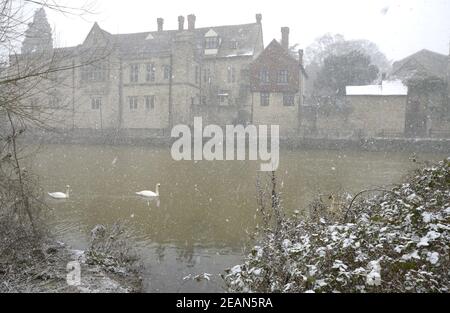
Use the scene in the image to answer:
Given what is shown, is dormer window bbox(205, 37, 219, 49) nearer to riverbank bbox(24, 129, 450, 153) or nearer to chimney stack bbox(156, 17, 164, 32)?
chimney stack bbox(156, 17, 164, 32)

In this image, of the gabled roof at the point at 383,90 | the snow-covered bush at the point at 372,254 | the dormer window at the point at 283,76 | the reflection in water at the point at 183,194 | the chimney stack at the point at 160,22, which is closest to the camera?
the snow-covered bush at the point at 372,254

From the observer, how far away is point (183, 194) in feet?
57.0

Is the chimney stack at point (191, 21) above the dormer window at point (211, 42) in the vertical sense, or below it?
above

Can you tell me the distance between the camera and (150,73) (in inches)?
1729

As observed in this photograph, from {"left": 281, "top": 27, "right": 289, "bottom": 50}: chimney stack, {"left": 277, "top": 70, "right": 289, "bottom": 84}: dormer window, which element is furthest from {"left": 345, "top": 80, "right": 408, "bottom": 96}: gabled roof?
{"left": 281, "top": 27, "right": 289, "bottom": 50}: chimney stack

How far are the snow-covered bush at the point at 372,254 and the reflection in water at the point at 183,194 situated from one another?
218 cm

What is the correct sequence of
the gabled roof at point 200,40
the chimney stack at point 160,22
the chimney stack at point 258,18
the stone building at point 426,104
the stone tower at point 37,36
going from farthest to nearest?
the chimney stack at point 160,22 → the chimney stack at point 258,18 → the gabled roof at point 200,40 → the stone building at point 426,104 → the stone tower at point 37,36

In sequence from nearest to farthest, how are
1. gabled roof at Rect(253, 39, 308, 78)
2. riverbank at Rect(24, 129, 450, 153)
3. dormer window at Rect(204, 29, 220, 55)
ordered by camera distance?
riverbank at Rect(24, 129, 450, 153) < gabled roof at Rect(253, 39, 308, 78) < dormer window at Rect(204, 29, 220, 55)

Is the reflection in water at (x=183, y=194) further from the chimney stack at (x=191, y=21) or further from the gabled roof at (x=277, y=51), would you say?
the chimney stack at (x=191, y=21)

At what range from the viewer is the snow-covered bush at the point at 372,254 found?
5.47 metres

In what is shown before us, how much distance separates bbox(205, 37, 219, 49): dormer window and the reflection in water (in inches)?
771

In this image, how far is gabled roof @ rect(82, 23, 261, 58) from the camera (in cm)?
4438

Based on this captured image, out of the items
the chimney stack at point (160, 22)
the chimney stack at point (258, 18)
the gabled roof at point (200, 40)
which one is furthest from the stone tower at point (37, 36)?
the chimney stack at point (160, 22)
